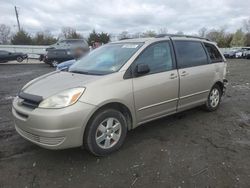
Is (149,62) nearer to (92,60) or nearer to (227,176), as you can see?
(92,60)

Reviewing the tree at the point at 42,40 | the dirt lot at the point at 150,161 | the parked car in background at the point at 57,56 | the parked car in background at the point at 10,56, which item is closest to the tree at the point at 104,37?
the tree at the point at 42,40

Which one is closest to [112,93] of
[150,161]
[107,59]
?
[107,59]

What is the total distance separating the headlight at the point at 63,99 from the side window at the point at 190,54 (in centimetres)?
228

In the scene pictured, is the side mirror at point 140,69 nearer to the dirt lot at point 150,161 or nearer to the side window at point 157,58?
the side window at point 157,58

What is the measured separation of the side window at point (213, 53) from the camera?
5977 millimetres

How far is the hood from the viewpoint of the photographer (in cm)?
367

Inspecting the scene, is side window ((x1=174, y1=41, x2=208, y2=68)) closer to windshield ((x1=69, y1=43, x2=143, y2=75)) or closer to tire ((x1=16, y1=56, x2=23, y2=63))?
windshield ((x1=69, y1=43, x2=143, y2=75))

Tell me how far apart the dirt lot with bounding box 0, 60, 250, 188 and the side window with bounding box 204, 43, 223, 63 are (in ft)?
5.22

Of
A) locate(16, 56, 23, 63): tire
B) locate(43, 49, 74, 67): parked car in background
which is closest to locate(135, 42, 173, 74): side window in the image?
locate(43, 49, 74, 67): parked car in background

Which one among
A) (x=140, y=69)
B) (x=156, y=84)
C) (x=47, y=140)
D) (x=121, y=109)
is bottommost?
(x=47, y=140)

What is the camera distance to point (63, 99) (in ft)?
11.4

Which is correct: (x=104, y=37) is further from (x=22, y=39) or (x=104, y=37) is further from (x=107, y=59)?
(x=107, y=59)

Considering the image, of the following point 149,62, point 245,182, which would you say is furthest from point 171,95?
point 245,182

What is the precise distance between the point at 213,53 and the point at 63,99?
4025 mm
